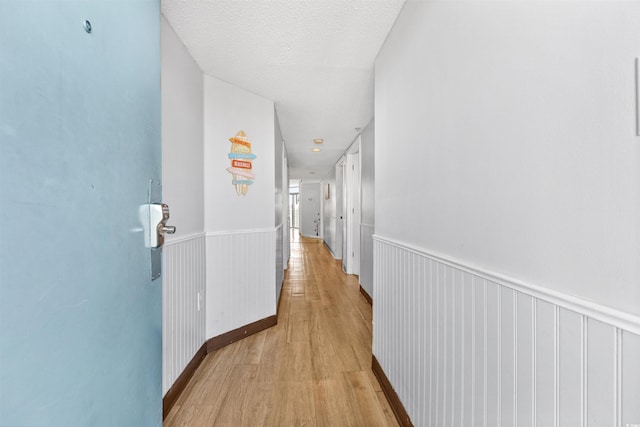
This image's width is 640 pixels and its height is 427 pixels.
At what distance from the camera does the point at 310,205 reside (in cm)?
1070

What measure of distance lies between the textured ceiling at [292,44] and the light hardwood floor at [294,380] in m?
2.17

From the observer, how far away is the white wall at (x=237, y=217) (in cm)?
222

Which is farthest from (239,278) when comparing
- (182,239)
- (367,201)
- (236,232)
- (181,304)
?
(367,201)

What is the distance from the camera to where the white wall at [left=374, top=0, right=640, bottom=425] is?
50cm

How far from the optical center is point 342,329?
2598 mm

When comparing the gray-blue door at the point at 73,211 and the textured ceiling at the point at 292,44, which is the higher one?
the textured ceiling at the point at 292,44

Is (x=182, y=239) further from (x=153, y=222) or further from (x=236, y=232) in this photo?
(x=153, y=222)

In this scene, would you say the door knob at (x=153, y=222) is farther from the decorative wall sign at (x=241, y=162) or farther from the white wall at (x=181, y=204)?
the decorative wall sign at (x=241, y=162)

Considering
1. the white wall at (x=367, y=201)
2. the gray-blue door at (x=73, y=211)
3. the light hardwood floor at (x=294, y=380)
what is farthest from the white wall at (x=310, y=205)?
Answer: the gray-blue door at (x=73, y=211)

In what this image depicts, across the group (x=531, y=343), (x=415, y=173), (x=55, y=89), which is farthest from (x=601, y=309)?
(x=55, y=89)

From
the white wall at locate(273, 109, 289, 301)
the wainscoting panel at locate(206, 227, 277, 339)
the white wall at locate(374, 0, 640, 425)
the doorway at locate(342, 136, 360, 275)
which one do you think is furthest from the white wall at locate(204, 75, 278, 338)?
Result: the doorway at locate(342, 136, 360, 275)

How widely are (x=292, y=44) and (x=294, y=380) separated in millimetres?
2179

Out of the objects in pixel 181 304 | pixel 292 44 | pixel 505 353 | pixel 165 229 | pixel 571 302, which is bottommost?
pixel 181 304

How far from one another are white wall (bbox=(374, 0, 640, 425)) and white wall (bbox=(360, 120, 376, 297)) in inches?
79.7
